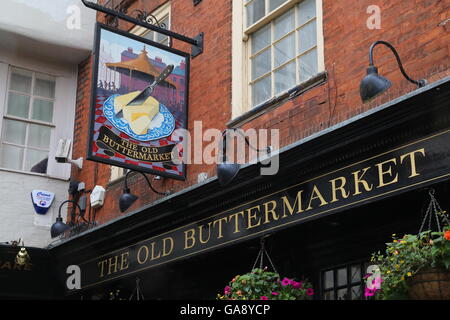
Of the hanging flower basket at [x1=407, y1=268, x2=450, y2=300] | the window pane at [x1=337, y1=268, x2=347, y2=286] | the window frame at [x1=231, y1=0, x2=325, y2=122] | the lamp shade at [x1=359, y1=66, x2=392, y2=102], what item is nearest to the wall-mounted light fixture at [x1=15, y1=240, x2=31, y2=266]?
the window frame at [x1=231, y1=0, x2=325, y2=122]

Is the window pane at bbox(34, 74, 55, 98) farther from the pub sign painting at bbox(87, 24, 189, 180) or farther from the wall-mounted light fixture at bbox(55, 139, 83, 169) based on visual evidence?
the pub sign painting at bbox(87, 24, 189, 180)

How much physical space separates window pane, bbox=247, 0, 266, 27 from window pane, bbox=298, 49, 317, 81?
1115mm

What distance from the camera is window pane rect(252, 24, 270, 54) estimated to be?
9.77 meters

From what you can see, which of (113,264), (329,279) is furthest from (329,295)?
(113,264)

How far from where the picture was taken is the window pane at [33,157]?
1292 cm

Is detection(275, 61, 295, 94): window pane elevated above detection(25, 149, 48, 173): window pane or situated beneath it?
situated beneath

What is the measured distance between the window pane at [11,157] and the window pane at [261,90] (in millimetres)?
4827

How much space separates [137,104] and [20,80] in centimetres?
430

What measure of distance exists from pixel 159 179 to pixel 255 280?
3419 millimetres

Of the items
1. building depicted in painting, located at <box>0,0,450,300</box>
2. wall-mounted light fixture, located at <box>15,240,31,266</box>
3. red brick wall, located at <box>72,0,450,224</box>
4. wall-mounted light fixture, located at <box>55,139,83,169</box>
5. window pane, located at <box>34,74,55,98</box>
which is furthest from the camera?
window pane, located at <box>34,74,55,98</box>

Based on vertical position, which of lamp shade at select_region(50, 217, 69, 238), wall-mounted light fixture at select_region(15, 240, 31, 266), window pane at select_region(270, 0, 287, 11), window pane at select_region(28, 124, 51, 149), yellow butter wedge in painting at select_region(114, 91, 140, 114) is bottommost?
wall-mounted light fixture at select_region(15, 240, 31, 266)

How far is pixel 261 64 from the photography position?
32.0 feet

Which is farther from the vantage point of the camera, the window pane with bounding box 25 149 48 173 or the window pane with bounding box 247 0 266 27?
the window pane with bounding box 25 149 48 173

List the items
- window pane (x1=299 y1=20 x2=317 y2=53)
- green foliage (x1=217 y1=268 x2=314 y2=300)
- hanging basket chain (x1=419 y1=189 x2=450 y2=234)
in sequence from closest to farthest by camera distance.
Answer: hanging basket chain (x1=419 y1=189 x2=450 y2=234)
green foliage (x1=217 y1=268 x2=314 y2=300)
window pane (x1=299 y1=20 x2=317 y2=53)
